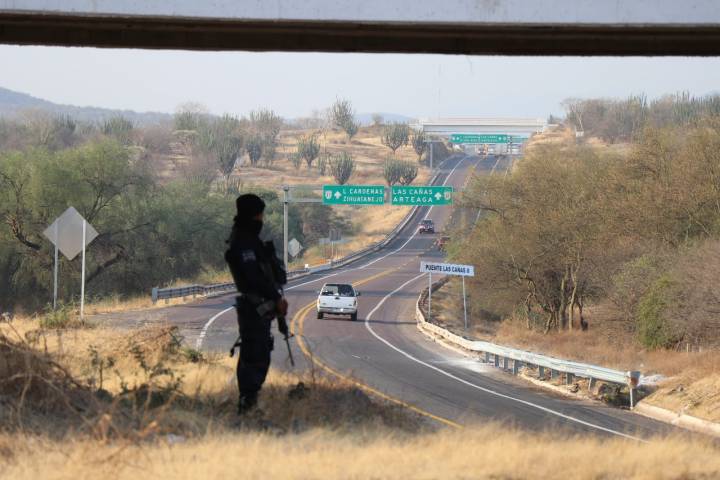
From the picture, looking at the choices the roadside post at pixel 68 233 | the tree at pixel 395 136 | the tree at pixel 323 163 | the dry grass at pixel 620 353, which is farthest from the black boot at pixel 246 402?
the tree at pixel 395 136

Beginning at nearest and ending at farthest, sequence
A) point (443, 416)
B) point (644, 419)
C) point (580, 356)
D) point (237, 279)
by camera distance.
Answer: point (237, 279), point (443, 416), point (644, 419), point (580, 356)

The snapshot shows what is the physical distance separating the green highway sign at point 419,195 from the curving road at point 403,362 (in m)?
5.74

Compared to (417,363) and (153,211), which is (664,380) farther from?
(153,211)

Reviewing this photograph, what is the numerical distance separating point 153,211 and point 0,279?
11.0 meters

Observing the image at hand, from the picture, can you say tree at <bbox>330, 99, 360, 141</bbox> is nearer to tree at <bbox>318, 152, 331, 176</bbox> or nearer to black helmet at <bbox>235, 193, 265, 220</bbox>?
tree at <bbox>318, 152, 331, 176</bbox>

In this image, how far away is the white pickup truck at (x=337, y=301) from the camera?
1833 inches

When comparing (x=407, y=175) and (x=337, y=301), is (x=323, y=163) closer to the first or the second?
(x=407, y=175)

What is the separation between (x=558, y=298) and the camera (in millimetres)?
50875

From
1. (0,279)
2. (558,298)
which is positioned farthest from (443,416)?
(0,279)

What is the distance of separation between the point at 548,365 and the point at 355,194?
47.5m

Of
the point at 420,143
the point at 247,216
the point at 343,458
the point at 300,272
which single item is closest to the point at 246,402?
the point at 247,216

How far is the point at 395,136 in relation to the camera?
176 m

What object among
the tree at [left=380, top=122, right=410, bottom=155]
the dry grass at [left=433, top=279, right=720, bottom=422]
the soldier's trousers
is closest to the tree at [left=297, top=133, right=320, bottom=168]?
the tree at [left=380, top=122, right=410, bottom=155]

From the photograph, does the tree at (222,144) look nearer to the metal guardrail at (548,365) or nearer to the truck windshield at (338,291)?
the truck windshield at (338,291)
